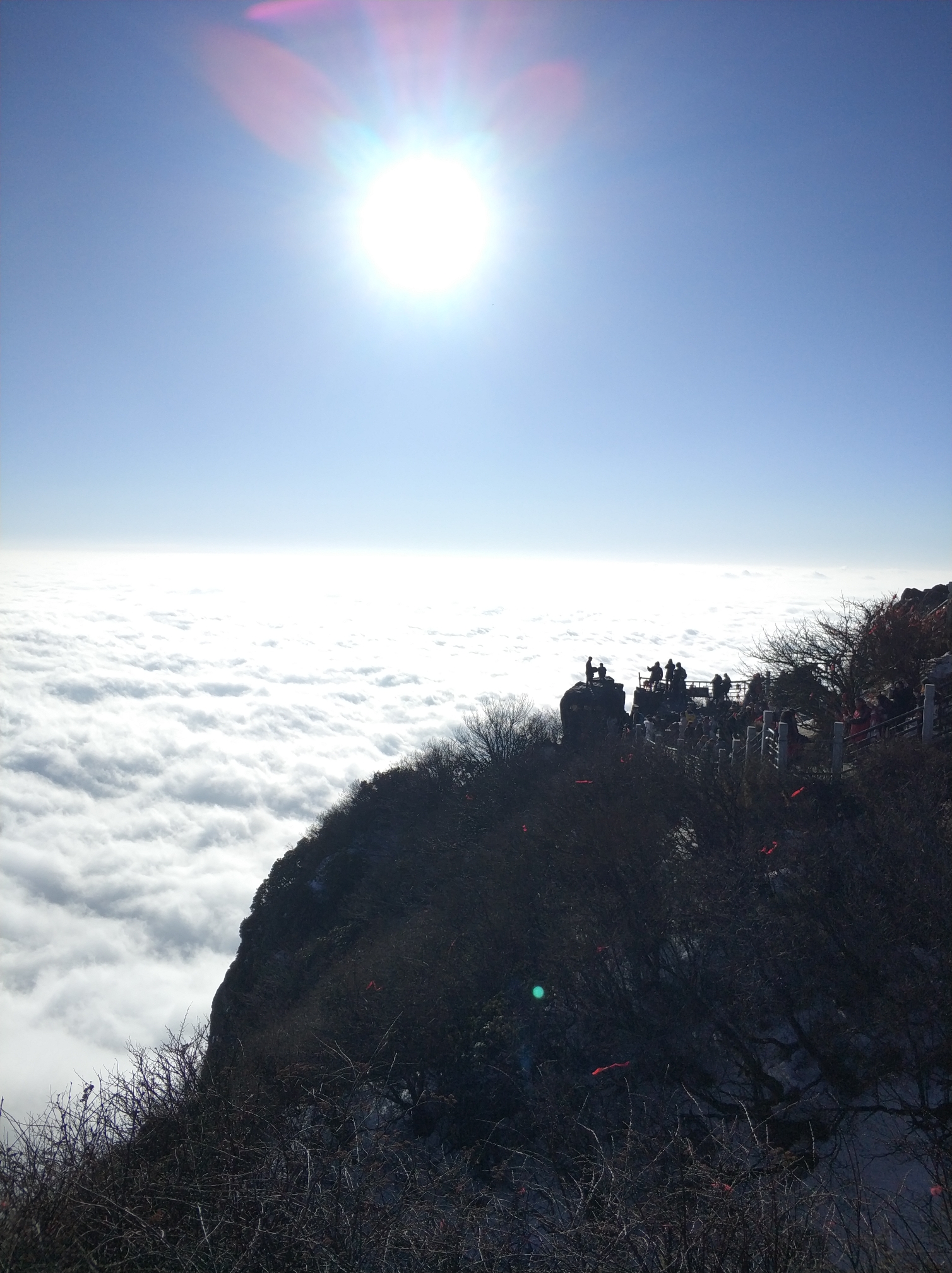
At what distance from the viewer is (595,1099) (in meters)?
11.7

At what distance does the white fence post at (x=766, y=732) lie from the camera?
18891mm

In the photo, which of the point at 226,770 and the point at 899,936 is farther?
the point at 226,770

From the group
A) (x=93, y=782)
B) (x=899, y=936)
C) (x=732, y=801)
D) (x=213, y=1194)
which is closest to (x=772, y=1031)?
(x=899, y=936)

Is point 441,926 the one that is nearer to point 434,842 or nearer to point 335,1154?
point 434,842

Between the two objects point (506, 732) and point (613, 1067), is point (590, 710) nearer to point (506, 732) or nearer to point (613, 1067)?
point (506, 732)

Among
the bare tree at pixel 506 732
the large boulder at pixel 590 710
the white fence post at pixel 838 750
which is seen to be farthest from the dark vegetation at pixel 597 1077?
Result: the bare tree at pixel 506 732

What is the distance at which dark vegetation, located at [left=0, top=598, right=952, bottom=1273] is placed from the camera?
620 centimetres

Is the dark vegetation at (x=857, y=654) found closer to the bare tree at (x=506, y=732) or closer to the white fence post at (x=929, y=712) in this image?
the white fence post at (x=929, y=712)

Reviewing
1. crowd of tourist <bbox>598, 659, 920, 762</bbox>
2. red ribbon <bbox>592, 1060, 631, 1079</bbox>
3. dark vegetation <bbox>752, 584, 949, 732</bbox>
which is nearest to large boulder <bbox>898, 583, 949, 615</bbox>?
dark vegetation <bbox>752, 584, 949, 732</bbox>

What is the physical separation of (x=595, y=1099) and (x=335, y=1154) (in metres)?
5.85

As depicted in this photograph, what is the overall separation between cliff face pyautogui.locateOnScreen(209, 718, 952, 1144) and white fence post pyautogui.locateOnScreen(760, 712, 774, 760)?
240cm

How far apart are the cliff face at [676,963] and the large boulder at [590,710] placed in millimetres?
10053

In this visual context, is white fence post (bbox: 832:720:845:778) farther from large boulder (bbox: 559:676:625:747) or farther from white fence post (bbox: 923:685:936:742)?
large boulder (bbox: 559:676:625:747)

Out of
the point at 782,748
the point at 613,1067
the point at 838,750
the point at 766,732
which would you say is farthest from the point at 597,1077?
the point at 766,732
